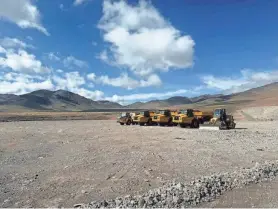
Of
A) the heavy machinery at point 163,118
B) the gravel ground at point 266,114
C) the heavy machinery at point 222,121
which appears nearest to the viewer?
the heavy machinery at point 222,121

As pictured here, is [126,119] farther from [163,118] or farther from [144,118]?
[163,118]

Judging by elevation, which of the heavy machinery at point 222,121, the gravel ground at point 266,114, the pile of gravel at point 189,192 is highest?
the gravel ground at point 266,114

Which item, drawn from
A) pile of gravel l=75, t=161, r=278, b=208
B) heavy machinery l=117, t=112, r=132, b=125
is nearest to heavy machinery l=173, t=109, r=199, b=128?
heavy machinery l=117, t=112, r=132, b=125

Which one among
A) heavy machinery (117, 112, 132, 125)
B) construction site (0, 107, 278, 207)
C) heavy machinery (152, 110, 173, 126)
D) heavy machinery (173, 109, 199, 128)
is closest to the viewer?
construction site (0, 107, 278, 207)

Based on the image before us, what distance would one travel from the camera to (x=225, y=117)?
130 feet

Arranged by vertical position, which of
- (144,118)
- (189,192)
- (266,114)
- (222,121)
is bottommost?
(189,192)

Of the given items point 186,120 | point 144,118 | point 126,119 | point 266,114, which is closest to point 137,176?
point 186,120

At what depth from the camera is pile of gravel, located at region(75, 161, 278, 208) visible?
32.3ft

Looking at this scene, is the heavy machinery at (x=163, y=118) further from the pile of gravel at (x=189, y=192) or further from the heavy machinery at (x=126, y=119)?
the pile of gravel at (x=189, y=192)

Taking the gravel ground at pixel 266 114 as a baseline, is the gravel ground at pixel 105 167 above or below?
below

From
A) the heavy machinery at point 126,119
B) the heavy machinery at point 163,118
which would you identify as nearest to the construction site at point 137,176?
the heavy machinery at point 163,118

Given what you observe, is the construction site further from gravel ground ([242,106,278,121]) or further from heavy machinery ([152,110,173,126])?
gravel ground ([242,106,278,121])

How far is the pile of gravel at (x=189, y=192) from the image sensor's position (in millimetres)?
9836

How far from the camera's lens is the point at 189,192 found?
424 inches
